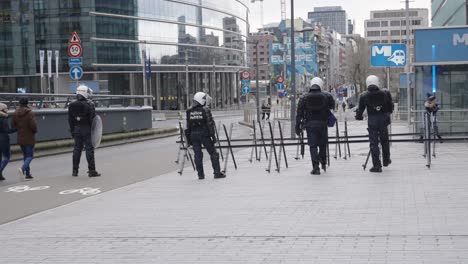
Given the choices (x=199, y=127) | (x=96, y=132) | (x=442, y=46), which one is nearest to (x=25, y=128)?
(x=96, y=132)

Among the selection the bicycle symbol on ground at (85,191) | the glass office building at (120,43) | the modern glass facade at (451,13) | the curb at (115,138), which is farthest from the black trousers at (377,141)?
the glass office building at (120,43)

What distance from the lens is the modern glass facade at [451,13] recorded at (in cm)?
4192

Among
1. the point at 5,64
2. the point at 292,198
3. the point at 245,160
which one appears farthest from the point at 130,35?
the point at 292,198

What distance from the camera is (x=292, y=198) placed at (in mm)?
10266

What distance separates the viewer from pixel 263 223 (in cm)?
824

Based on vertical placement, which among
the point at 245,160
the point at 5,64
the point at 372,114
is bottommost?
the point at 245,160

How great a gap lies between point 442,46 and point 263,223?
55.3ft

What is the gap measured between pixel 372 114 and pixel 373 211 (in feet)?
17.0

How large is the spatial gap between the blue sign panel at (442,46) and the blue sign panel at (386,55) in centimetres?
161

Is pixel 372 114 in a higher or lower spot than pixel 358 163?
higher

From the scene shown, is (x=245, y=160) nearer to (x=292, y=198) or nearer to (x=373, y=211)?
(x=292, y=198)

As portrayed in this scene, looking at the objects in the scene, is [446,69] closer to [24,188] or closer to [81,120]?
[81,120]

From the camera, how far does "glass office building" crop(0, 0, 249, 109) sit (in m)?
79.3

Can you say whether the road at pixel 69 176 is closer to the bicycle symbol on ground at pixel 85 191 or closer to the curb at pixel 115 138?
the bicycle symbol on ground at pixel 85 191
